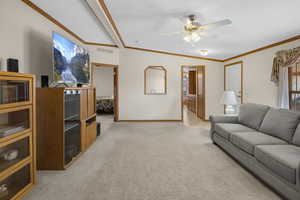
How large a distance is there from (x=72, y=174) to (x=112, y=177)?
0.62 meters

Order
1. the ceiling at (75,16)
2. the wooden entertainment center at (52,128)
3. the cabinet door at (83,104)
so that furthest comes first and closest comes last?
the cabinet door at (83,104)
the ceiling at (75,16)
the wooden entertainment center at (52,128)

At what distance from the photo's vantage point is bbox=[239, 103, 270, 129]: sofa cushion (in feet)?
10.9

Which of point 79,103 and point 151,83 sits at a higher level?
point 151,83

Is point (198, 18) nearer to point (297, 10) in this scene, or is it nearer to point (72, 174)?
point (297, 10)

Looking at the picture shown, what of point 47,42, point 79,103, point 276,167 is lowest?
point 276,167

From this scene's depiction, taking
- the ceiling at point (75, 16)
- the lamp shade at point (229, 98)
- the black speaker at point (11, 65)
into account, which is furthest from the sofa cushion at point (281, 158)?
the ceiling at point (75, 16)

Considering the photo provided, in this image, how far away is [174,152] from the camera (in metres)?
3.51

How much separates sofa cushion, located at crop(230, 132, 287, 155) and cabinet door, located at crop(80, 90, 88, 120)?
112 inches

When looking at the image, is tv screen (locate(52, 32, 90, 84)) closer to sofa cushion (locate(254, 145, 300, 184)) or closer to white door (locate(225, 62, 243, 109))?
sofa cushion (locate(254, 145, 300, 184))

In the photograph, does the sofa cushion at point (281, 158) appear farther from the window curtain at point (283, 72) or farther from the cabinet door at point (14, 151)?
the cabinet door at point (14, 151)

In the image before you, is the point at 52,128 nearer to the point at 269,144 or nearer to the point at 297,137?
the point at 269,144

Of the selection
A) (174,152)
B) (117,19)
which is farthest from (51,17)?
(174,152)

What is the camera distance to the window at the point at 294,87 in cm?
367

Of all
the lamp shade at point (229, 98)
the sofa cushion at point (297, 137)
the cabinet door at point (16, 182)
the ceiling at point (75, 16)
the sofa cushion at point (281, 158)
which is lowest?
the cabinet door at point (16, 182)
